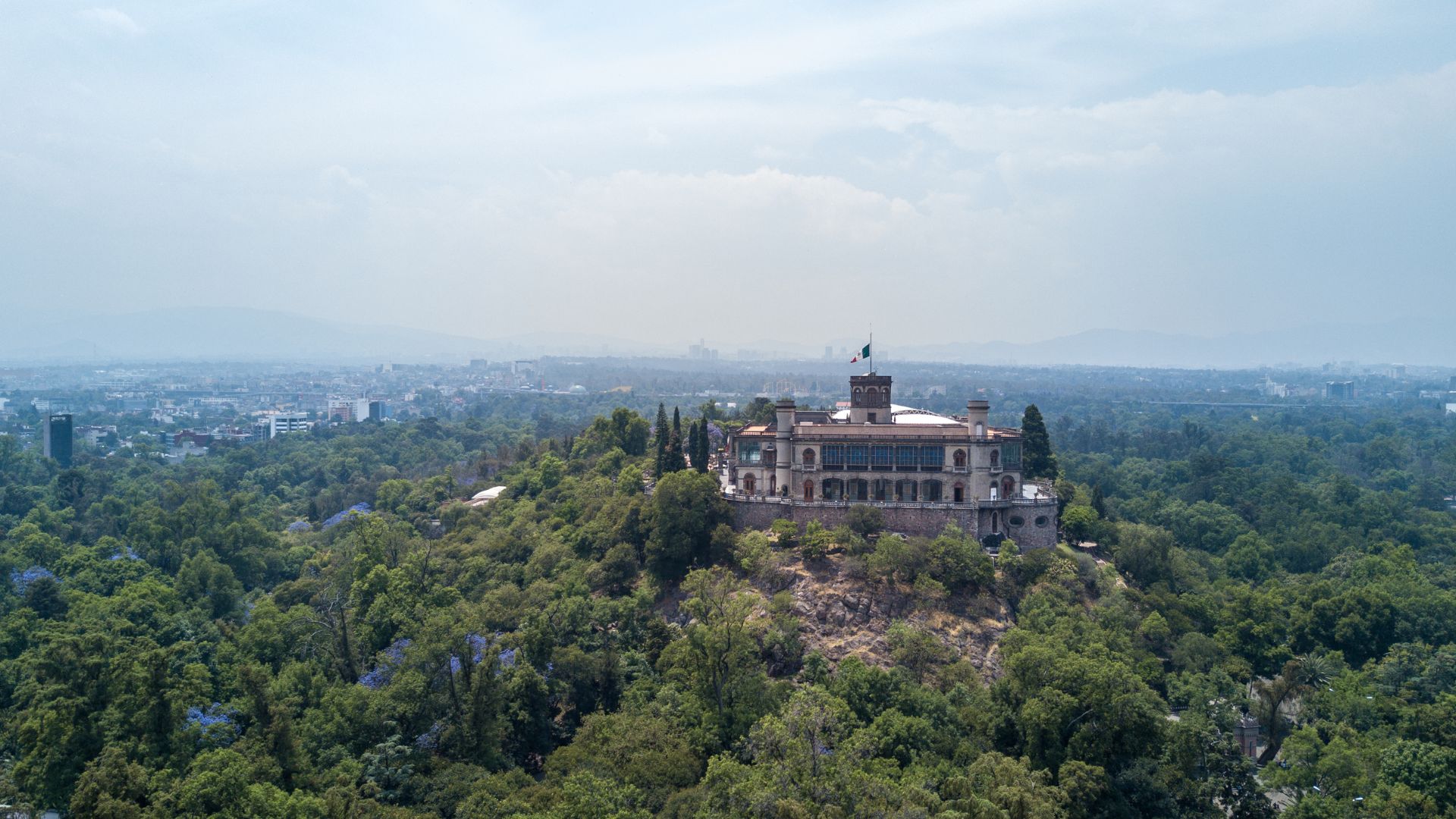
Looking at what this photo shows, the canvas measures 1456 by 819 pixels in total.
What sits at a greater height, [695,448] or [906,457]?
[906,457]

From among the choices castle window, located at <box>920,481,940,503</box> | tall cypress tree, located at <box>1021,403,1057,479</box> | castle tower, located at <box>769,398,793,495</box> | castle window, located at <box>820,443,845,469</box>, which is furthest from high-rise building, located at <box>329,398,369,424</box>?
castle window, located at <box>920,481,940,503</box>

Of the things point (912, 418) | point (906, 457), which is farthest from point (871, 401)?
point (906, 457)

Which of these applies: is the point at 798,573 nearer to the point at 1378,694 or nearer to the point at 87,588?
the point at 1378,694

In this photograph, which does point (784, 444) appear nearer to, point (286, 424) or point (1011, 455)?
point (1011, 455)

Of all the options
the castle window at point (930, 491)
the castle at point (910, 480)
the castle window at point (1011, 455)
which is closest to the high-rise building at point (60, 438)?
the castle at point (910, 480)

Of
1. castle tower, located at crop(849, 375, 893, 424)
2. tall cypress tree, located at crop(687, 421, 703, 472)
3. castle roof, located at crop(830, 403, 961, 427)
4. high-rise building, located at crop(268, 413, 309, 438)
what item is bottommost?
high-rise building, located at crop(268, 413, 309, 438)

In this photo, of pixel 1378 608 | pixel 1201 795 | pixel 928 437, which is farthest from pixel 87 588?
pixel 1378 608

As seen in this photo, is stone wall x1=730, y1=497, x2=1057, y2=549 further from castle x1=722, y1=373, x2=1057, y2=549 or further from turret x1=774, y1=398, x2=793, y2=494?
turret x1=774, y1=398, x2=793, y2=494
